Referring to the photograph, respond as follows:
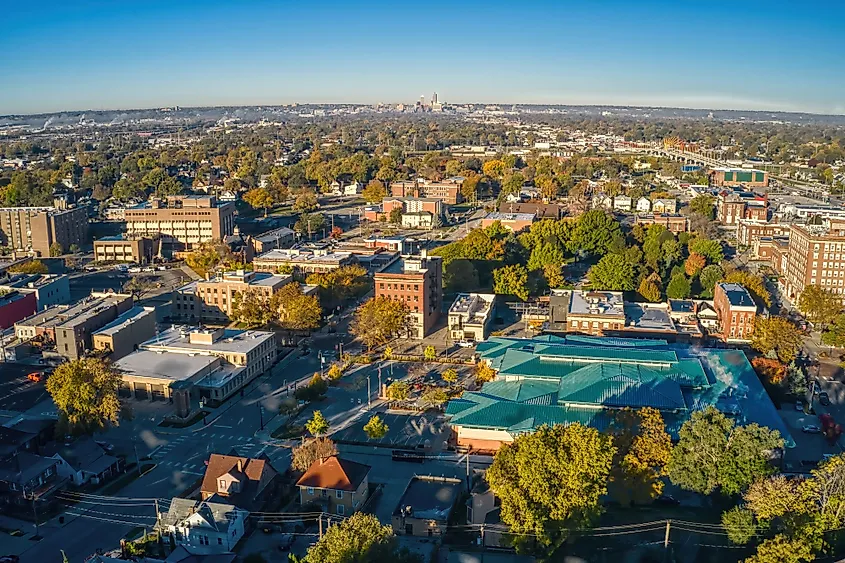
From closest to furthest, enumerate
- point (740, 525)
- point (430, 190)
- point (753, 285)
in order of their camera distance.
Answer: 1. point (740, 525)
2. point (753, 285)
3. point (430, 190)

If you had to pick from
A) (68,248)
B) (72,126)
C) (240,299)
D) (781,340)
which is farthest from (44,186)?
(72,126)

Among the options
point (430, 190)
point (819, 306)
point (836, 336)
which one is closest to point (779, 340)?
point (836, 336)

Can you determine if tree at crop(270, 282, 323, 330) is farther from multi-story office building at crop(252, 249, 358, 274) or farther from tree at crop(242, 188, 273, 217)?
tree at crop(242, 188, 273, 217)

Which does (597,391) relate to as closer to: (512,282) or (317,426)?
(317,426)

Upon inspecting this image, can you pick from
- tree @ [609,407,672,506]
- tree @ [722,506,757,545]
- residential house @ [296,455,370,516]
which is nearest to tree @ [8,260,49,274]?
residential house @ [296,455,370,516]

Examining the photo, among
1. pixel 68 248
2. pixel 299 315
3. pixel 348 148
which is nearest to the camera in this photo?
pixel 299 315

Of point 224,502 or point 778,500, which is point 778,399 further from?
point 224,502
